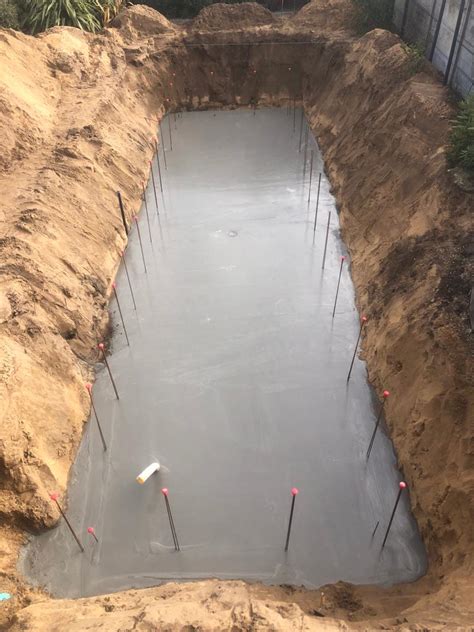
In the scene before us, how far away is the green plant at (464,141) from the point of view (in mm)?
8312

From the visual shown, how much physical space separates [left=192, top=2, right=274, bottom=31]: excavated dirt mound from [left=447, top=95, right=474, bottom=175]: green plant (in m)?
11.3

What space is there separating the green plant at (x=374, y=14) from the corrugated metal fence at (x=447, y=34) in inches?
45.7

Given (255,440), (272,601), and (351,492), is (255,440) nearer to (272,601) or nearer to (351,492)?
(351,492)

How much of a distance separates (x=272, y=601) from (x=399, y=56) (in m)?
12.6

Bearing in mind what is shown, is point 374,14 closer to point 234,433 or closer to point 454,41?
point 454,41

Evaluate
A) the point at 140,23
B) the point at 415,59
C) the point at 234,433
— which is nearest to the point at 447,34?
the point at 415,59

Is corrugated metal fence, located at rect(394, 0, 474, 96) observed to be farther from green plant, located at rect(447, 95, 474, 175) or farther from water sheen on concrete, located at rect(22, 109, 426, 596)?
water sheen on concrete, located at rect(22, 109, 426, 596)

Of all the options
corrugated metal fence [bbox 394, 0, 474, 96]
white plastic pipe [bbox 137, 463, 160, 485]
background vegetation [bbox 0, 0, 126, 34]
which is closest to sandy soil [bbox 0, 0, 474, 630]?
corrugated metal fence [bbox 394, 0, 474, 96]

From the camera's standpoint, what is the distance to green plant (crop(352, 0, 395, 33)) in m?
14.6

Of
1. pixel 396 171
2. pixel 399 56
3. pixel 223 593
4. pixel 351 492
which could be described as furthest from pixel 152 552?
pixel 399 56

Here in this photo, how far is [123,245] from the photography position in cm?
1033

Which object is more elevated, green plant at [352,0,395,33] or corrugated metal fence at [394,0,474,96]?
green plant at [352,0,395,33]

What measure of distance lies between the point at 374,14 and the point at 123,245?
11.6 meters

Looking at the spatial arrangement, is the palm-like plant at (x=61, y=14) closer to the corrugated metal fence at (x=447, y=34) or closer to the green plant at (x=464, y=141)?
the corrugated metal fence at (x=447, y=34)
